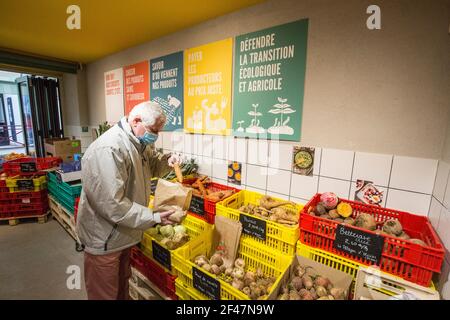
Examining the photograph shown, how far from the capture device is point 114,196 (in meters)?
1.11

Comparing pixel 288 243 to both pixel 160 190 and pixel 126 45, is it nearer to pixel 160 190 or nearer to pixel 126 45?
pixel 160 190

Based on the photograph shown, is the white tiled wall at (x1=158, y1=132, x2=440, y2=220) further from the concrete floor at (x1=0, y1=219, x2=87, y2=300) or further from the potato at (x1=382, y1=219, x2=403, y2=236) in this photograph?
the concrete floor at (x1=0, y1=219, x2=87, y2=300)

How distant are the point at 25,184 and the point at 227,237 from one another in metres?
3.05

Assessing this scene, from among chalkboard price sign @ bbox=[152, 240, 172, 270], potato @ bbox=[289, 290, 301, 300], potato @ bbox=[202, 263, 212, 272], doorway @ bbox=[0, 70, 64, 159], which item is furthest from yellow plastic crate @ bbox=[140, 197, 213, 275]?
doorway @ bbox=[0, 70, 64, 159]

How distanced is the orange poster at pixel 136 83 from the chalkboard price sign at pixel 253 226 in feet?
6.63

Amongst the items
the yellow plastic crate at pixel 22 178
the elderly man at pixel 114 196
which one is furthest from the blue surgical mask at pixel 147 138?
the yellow plastic crate at pixel 22 178

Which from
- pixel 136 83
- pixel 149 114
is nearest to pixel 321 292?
pixel 149 114

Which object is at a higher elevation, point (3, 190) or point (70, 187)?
point (70, 187)

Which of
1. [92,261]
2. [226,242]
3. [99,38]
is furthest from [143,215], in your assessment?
[99,38]

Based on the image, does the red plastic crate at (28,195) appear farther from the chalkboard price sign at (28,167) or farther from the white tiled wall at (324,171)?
the white tiled wall at (324,171)

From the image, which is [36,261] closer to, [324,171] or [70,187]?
[70,187]

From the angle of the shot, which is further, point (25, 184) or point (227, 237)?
point (25, 184)

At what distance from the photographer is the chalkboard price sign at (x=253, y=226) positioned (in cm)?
144

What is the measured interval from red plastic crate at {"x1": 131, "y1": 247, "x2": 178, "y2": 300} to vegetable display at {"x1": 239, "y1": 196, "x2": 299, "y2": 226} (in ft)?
2.15
